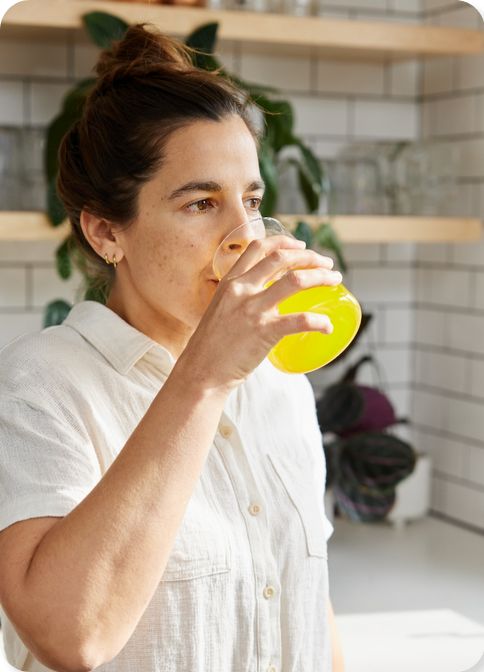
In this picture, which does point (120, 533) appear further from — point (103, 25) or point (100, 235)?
point (103, 25)

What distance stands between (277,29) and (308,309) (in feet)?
4.41

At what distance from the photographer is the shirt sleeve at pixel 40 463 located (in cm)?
93

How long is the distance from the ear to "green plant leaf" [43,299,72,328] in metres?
0.93

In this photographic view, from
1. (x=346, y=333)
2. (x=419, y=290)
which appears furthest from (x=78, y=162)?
(x=419, y=290)

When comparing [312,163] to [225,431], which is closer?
[225,431]

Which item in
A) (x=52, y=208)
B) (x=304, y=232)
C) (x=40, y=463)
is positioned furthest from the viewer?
(x=304, y=232)

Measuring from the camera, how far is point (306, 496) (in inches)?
46.3

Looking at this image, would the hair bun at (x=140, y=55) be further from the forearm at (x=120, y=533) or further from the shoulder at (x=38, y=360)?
the forearm at (x=120, y=533)

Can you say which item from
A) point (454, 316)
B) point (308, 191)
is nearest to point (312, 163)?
point (308, 191)

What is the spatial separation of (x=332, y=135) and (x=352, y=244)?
10.3 inches

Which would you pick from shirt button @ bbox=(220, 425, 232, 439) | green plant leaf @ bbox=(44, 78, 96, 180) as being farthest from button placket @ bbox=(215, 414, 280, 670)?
green plant leaf @ bbox=(44, 78, 96, 180)

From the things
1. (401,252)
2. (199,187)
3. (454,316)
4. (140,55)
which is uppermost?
(140,55)

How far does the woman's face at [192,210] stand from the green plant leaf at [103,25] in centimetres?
97

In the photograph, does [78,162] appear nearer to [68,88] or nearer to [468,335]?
[68,88]
